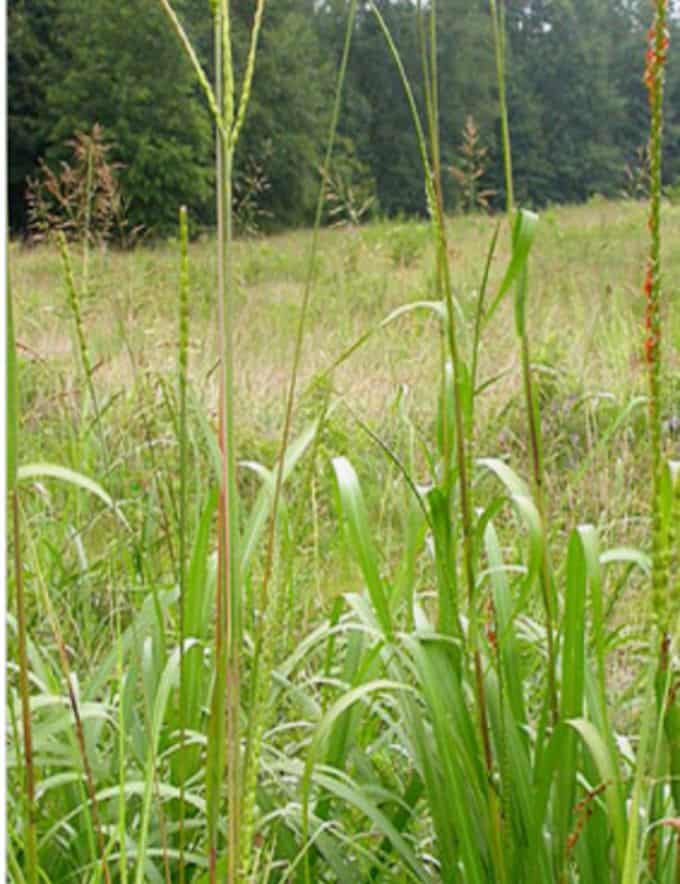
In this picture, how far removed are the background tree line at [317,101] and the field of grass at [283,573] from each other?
602mm

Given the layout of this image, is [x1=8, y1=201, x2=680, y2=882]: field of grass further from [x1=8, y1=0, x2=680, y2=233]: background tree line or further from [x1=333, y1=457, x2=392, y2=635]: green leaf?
[x1=8, y1=0, x2=680, y2=233]: background tree line

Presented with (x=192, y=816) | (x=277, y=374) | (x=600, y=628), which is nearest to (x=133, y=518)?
(x=192, y=816)

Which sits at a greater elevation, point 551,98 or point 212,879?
point 551,98

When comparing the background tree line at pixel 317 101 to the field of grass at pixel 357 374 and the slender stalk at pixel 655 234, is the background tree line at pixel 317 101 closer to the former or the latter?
the field of grass at pixel 357 374

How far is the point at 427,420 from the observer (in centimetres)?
244

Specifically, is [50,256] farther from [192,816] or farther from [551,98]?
[551,98]

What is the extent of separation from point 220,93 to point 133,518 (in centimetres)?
128

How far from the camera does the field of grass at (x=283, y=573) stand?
27.9 inches

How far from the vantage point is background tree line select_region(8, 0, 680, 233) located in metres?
8.46

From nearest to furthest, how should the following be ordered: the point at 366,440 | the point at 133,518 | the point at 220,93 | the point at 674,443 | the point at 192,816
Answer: the point at 220,93
the point at 192,816
the point at 133,518
the point at 674,443
the point at 366,440

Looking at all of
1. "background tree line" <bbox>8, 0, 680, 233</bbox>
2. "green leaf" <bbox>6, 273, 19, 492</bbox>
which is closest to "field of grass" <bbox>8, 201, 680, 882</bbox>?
"green leaf" <bbox>6, 273, 19, 492</bbox>

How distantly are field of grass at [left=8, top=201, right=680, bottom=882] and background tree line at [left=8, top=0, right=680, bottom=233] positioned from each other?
602 mm

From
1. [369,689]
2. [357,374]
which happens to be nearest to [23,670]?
[369,689]

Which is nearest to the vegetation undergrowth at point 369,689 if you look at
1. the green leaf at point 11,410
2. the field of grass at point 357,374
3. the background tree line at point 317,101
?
the green leaf at point 11,410
